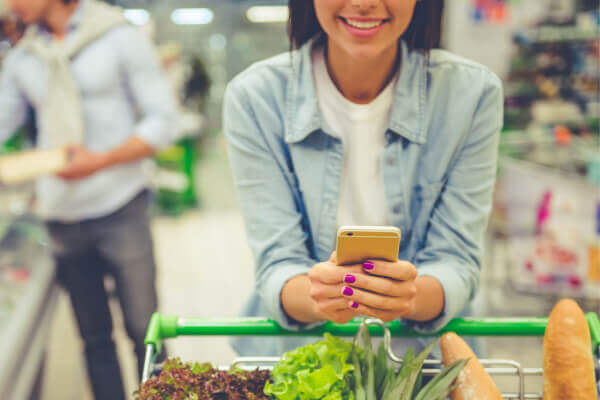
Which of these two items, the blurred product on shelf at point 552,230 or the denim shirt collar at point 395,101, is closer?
the denim shirt collar at point 395,101

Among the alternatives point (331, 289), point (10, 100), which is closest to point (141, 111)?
point (10, 100)

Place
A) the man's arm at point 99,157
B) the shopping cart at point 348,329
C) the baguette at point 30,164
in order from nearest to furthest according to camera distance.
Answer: the shopping cart at point 348,329 → the baguette at point 30,164 → the man's arm at point 99,157

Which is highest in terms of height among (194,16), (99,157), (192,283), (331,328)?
(194,16)

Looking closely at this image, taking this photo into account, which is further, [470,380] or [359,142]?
[359,142]

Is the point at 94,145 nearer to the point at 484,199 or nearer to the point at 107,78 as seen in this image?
the point at 107,78

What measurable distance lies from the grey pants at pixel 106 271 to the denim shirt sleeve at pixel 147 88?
0.27m

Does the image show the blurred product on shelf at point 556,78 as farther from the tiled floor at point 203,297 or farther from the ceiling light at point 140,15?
the ceiling light at point 140,15

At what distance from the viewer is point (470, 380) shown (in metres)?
0.88

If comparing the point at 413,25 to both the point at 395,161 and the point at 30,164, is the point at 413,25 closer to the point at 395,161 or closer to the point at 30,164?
the point at 395,161

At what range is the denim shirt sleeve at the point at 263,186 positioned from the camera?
111 centimetres

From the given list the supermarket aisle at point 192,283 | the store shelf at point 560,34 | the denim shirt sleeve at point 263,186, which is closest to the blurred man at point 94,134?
the supermarket aisle at point 192,283

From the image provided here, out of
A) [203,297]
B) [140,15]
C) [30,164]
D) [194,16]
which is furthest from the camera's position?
[194,16]

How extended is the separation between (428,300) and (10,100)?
178 centimetres

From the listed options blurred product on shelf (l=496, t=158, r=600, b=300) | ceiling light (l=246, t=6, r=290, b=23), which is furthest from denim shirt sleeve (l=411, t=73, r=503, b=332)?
ceiling light (l=246, t=6, r=290, b=23)
